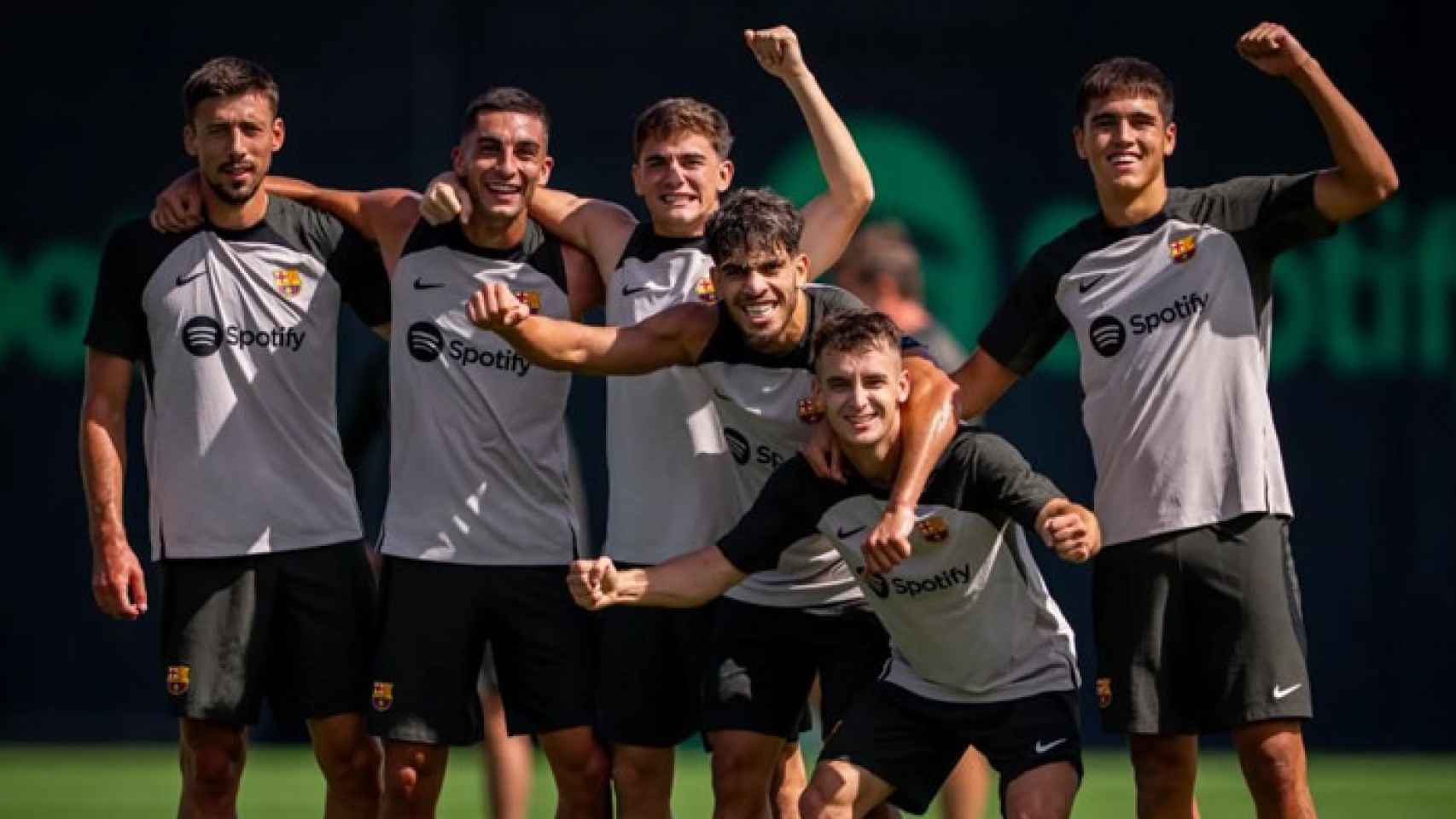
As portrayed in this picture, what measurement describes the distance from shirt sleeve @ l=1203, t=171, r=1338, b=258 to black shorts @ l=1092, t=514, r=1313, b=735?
2.83ft

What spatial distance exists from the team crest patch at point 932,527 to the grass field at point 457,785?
144 inches

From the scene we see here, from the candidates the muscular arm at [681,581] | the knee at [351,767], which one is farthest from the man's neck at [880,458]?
the knee at [351,767]

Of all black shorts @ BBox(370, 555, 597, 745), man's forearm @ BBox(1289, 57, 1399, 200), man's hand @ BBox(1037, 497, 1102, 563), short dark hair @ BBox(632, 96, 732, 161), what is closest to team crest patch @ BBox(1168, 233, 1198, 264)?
man's forearm @ BBox(1289, 57, 1399, 200)

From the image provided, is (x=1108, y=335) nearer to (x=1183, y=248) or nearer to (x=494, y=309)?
(x=1183, y=248)

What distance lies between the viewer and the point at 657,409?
26.6 ft

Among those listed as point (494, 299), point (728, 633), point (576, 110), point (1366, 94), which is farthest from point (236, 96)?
point (1366, 94)

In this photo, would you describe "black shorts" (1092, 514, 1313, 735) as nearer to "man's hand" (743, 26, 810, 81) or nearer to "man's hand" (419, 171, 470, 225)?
"man's hand" (743, 26, 810, 81)

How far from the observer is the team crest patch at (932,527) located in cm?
748

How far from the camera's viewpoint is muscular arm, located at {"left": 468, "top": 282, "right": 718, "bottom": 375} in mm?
7379

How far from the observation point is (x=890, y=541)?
23.3 feet

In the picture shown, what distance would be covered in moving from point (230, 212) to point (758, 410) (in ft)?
6.09

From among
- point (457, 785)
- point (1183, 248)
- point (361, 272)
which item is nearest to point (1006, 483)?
point (1183, 248)

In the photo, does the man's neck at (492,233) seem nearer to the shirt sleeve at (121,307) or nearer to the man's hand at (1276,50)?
the shirt sleeve at (121,307)

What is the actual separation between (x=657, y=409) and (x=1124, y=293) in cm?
154
